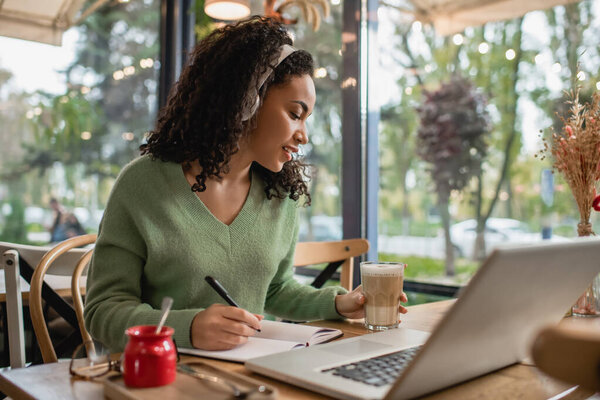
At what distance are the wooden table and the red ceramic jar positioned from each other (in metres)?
0.06

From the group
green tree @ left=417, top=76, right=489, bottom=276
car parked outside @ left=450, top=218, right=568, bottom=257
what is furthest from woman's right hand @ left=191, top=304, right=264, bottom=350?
green tree @ left=417, top=76, right=489, bottom=276

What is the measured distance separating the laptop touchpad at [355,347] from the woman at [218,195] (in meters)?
0.25

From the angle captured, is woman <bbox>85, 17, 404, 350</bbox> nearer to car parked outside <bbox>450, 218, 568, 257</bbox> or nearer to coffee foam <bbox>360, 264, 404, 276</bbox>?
coffee foam <bbox>360, 264, 404, 276</bbox>

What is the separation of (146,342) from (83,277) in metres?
1.34

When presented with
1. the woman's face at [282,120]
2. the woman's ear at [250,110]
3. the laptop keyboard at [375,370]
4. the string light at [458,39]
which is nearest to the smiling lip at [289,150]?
the woman's face at [282,120]

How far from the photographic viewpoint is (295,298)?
55.0 inches

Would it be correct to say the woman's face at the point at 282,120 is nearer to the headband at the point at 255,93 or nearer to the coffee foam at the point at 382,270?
the headband at the point at 255,93

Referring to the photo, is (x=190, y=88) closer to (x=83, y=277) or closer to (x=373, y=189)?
(x=83, y=277)

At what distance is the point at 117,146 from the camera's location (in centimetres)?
332

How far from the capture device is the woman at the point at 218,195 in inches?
45.9

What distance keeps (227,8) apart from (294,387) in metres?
2.11

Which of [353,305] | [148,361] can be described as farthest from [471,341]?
[353,305]

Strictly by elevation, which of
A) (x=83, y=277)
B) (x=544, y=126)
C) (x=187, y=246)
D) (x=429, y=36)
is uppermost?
(x=429, y=36)

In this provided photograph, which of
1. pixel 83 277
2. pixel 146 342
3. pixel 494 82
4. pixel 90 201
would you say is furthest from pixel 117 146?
pixel 146 342
